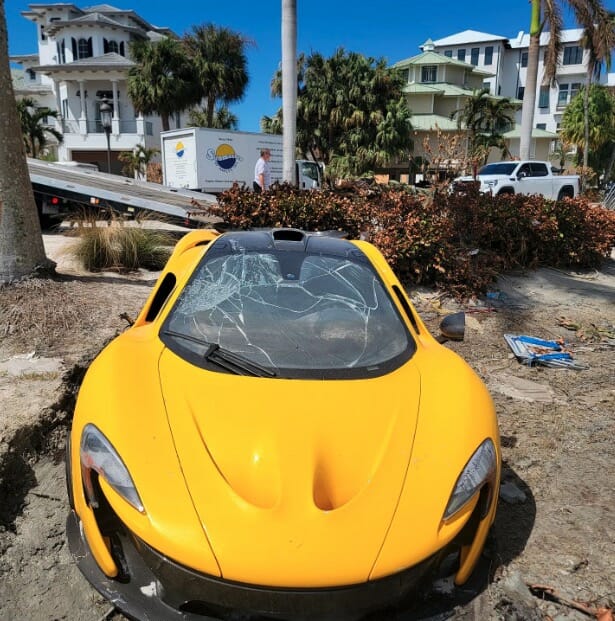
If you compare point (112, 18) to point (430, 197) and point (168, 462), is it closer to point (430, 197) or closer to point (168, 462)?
point (430, 197)

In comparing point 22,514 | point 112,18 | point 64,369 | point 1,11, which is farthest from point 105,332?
point 112,18

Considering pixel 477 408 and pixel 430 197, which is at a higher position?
pixel 430 197

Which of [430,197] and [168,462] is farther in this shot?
[430,197]

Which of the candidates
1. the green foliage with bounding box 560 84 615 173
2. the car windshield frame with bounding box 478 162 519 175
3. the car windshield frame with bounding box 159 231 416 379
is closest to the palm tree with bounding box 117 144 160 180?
the car windshield frame with bounding box 478 162 519 175

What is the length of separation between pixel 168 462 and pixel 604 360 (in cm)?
504

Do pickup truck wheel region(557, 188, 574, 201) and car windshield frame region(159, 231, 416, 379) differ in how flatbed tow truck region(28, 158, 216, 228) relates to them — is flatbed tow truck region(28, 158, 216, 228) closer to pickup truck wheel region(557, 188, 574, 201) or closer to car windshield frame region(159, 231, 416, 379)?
car windshield frame region(159, 231, 416, 379)

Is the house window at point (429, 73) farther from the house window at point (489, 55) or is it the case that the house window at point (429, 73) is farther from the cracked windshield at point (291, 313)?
the cracked windshield at point (291, 313)

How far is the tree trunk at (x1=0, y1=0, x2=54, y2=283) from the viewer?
17.3 ft

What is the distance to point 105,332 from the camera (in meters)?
5.08

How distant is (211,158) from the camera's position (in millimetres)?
19969

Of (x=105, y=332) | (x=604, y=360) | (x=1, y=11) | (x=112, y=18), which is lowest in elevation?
(x=604, y=360)

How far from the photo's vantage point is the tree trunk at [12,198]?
17.3ft

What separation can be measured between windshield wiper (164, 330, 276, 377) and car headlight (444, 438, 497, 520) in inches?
34.5

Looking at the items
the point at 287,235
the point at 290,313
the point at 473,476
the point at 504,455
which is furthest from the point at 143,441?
the point at 504,455
